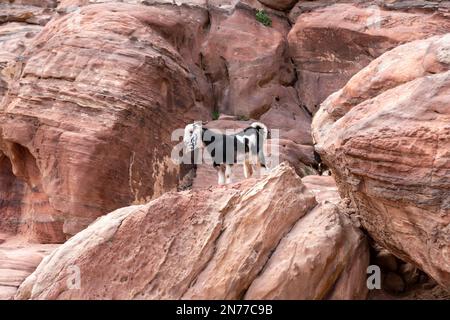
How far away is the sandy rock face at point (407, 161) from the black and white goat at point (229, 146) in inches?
128

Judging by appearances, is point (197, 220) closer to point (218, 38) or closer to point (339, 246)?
point (339, 246)

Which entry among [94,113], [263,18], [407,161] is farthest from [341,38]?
[407,161]

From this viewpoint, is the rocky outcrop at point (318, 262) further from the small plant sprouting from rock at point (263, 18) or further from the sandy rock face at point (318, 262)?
the small plant sprouting from rock at point (263, 18)

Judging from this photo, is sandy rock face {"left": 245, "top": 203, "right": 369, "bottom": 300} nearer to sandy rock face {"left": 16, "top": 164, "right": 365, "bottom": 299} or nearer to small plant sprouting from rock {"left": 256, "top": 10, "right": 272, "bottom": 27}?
sandy rock face {"left": 16, "top": 164, "right": 365, "bottom": 299}

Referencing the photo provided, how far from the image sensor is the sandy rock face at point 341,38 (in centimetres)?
1486

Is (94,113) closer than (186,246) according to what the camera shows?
No

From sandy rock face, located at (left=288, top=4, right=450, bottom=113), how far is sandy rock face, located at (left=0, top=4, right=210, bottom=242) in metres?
4.09

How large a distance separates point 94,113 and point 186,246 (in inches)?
264

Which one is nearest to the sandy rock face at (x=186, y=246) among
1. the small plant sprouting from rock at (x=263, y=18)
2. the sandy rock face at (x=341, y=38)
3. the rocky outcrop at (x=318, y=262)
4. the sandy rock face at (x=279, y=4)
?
the rocky outcrop at (x=318, y=262)

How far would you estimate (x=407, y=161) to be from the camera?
18.5 feet

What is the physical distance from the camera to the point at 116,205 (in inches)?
495

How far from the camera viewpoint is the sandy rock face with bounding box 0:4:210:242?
1230 cm

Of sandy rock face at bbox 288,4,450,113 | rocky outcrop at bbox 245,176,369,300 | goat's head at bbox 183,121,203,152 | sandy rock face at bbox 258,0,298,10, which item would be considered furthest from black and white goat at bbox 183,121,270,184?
sandy rock face at bbox 258,0,298,10

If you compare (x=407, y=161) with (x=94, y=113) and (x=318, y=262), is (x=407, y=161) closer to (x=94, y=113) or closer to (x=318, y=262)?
(x=318, y=262)
